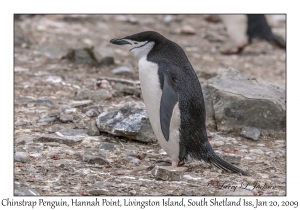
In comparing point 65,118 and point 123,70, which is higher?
point 123,70

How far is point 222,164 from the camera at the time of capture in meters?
3.68

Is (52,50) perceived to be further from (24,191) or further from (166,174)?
(24,191)

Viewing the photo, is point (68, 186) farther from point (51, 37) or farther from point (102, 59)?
point (51, 37)

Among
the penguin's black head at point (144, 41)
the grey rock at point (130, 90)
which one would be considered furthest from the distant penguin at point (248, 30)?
the penguin's black head at point (144, 41)

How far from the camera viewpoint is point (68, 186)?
3.30 meters

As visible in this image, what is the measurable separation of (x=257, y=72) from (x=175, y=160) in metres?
3.83

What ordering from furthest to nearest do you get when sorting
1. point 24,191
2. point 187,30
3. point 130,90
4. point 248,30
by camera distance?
point 187,30 < point 248,30 < point 130,90 < point 24,191

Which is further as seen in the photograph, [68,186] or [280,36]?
[280,36]

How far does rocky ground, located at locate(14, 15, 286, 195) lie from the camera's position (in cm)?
340

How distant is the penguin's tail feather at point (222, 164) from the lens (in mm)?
3648

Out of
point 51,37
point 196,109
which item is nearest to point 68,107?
point 196,109

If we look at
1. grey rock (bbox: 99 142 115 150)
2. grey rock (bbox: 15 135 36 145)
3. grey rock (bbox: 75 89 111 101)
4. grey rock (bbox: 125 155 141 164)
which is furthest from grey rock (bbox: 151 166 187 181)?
grey rock (bbox: 75 89 111 101)

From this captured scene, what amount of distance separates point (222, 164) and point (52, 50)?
369cm

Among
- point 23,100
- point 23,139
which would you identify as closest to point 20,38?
point 23,100
